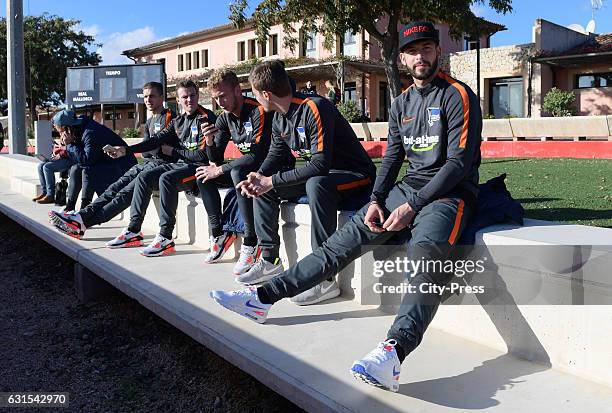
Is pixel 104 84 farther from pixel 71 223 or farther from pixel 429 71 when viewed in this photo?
pixel 429 71

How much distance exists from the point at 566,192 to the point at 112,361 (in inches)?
210

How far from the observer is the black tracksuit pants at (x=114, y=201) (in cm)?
563

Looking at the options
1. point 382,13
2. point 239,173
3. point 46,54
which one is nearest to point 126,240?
point 239,173

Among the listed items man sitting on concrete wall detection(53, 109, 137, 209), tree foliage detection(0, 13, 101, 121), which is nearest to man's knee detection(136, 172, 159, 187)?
man sitting on concrete wall detection(53, 109, 137, 209)

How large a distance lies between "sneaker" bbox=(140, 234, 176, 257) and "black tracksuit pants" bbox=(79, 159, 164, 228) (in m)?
0.84

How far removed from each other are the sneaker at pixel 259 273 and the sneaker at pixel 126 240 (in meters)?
1.71

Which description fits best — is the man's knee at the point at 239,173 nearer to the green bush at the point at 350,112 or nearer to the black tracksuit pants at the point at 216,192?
the black tracksuit pants at the point at 216,192

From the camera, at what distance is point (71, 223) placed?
561 cm

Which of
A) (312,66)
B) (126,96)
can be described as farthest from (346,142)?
(312,66)

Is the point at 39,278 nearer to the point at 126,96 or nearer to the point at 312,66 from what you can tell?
the point at 126,96

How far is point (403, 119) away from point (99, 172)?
4.22 m

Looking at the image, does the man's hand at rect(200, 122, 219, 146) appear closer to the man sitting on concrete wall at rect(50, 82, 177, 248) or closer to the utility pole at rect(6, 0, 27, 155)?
the man sitting on concrete wall at rect(50, 82, 177, 248)

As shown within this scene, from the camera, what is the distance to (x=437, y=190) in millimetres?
2879

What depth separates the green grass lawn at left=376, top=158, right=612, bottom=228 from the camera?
5.13m
